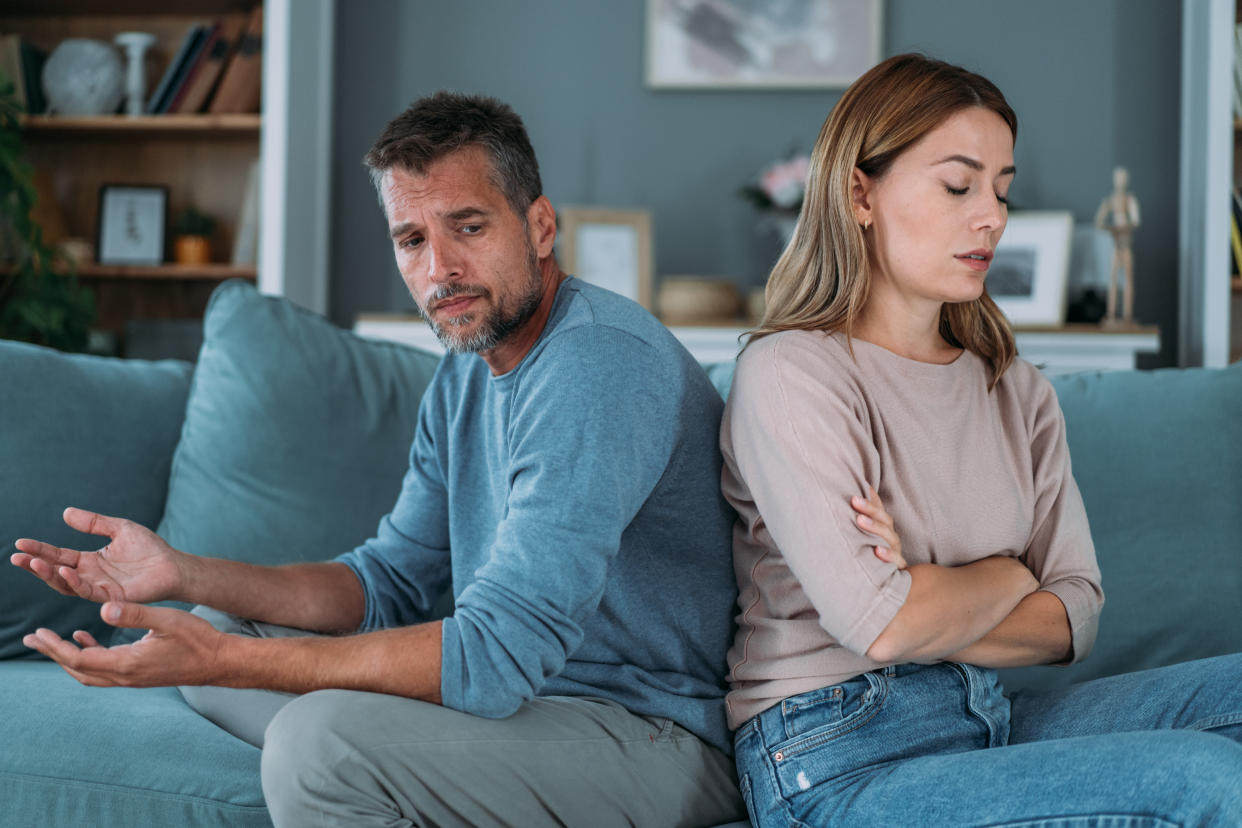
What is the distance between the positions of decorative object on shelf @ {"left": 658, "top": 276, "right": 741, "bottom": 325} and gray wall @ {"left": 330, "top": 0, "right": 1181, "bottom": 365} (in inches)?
15.6

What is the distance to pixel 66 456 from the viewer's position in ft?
5.80

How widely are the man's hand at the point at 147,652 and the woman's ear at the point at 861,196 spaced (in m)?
0.81

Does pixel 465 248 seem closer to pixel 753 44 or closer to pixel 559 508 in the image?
pixel 559 508

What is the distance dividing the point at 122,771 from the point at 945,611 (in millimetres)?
913

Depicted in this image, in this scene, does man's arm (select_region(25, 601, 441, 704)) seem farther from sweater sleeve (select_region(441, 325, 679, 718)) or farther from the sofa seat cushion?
the sofa seat cushion

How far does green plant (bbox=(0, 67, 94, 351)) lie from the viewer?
10.4 ft

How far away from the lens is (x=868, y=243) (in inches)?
53.7

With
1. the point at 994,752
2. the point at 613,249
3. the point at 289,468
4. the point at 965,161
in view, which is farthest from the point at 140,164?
the point at 994,752

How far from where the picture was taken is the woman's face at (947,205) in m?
1.29

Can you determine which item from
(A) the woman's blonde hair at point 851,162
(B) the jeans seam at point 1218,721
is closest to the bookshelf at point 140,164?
(A) the woman's blonde hair at point 851,162

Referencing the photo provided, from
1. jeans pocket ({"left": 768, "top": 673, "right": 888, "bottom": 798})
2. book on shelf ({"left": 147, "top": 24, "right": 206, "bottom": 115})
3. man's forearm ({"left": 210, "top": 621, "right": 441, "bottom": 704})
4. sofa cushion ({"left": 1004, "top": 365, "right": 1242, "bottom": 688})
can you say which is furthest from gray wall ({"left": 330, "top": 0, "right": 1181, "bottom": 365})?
man's forearm ({"left": 210, "top": 621, "right": 441, "bottom": 704})

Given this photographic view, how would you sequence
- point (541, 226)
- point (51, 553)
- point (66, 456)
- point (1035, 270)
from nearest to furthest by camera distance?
point (51, 553), point (541, 226), point (66, 456), point (1035, 270)

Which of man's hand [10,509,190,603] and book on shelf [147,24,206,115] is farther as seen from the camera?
book on shelf [147,24,206,115]

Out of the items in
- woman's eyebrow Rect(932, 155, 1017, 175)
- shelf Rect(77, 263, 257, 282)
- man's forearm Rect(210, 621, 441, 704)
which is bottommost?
man's forearm Rect(210, 621, 441, 704)
